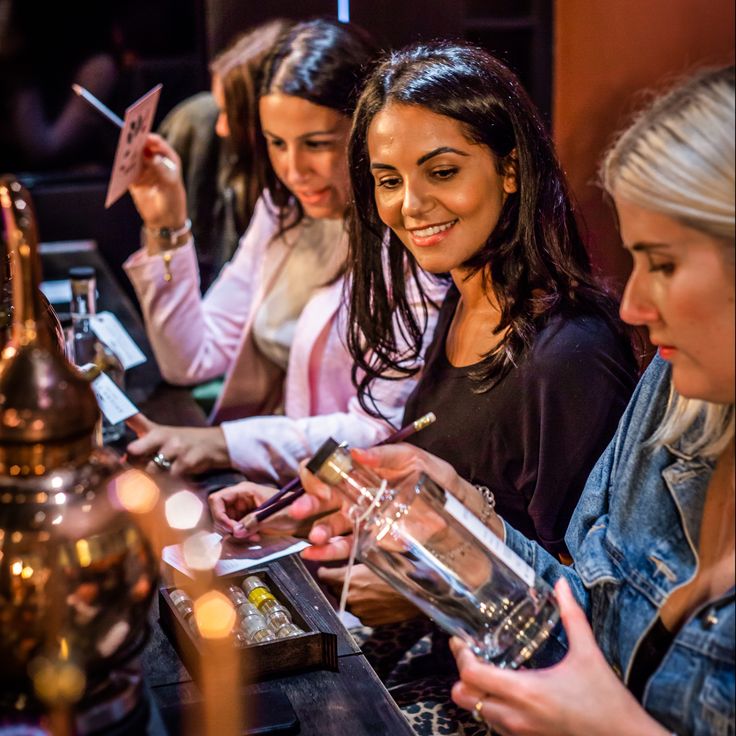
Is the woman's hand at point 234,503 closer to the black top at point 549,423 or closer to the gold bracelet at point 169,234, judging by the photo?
the black top at point 549,423

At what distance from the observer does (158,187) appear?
2.97 metres

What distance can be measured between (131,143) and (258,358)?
27.6 inches

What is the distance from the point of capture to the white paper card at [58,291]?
3.43 m

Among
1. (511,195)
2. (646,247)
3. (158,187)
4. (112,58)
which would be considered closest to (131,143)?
(158,187)

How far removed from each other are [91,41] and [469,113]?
5.51 metres

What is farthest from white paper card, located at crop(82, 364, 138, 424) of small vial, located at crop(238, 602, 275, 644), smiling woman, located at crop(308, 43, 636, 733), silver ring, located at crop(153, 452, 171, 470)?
small vial, located at crop(238, 602, 275, 644)

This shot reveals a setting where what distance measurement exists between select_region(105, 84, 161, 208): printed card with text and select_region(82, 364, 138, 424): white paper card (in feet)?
1.65

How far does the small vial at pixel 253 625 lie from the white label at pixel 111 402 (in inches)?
34.1

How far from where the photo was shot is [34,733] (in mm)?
1040

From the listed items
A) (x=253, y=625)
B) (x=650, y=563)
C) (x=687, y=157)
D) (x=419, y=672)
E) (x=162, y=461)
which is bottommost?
(x=419, y=672)

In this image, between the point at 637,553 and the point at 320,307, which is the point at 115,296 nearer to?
the point at 320,307

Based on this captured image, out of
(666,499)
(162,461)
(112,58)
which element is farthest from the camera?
(112,58)

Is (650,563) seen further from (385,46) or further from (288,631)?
(385,46)

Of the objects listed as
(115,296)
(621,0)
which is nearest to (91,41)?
(115,296)
